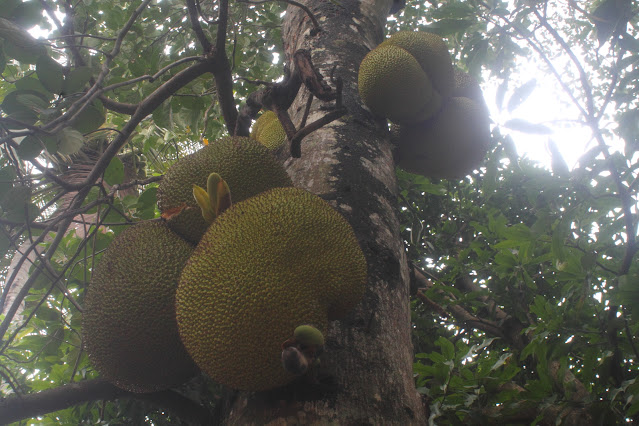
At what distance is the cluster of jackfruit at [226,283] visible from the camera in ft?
Result: 2.54

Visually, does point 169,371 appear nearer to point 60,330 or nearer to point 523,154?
point 60,330

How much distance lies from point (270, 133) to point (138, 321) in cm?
107

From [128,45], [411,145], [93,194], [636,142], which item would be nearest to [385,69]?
[411,145]

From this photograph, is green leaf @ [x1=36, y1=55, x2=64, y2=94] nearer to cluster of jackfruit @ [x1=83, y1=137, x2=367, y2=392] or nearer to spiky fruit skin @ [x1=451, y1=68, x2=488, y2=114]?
cluster of jackfruit @ [x1=83, y1=137, x2=367, y2=392]

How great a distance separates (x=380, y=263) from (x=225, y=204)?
395 mm

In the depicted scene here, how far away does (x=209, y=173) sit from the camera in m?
1.20

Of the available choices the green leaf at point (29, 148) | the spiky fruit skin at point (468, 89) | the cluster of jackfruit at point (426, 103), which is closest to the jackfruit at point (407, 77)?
the cluster of jackfruit at point (426, 103)

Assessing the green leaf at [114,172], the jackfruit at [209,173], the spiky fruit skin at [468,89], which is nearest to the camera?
the jackfruit at [209,173]

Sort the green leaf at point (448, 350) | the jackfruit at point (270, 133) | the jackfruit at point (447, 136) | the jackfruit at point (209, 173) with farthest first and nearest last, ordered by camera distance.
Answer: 1. the jackfruit at point (447, 136)
2. the jackfruit at point (270, 133)
3. the green leaf at point (448, 350)
4. the jackfruit at point (209, 173)

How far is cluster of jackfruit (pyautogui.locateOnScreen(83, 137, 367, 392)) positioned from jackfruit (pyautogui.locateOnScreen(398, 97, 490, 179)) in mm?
953

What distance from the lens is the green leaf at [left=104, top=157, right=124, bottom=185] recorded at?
66.0 inches

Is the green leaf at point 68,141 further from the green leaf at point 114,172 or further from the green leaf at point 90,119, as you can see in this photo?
the green leaf at point 114,172

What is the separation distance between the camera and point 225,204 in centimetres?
104

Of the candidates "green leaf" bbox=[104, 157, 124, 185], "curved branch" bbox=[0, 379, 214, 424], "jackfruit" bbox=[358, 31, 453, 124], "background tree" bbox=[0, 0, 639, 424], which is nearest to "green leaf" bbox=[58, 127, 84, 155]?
"background tree" bbox=[0, 0, 639, 424]
